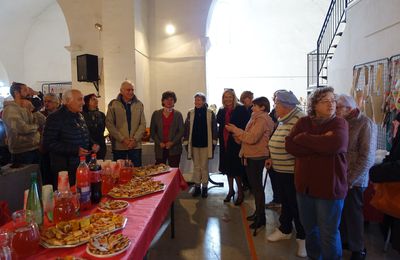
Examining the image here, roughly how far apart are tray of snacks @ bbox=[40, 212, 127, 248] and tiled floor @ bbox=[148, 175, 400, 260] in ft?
4.14

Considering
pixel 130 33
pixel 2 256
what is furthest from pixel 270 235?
pixel 130 33

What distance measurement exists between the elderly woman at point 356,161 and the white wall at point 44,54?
9.27 meters

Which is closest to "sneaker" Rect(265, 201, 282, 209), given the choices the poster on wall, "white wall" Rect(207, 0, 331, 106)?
"white wall" Rect(207, 0, 331, 106)

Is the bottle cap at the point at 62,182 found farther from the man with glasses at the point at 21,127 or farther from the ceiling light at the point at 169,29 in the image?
the ceiling light at the point at 169,29

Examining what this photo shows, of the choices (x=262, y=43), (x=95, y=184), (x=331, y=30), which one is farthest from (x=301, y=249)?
(x=262, y=43)

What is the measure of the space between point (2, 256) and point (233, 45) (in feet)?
31.2

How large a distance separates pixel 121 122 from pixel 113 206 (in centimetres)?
198

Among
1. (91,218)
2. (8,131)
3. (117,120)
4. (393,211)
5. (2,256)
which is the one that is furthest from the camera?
(117,120)

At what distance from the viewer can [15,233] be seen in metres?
1.20

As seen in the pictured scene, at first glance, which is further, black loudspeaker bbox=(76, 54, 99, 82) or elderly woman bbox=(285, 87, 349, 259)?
black loudspeaker bbox=(76, 54, 99, 82)

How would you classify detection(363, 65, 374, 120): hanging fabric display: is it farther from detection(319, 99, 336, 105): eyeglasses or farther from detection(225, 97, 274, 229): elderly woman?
detection(319, 99, 336, 105): eyeglasses

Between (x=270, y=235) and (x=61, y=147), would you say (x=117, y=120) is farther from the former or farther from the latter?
(x=270, y=235)

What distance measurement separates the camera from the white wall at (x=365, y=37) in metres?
3.54

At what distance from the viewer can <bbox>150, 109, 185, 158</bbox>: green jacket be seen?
13.4ft
